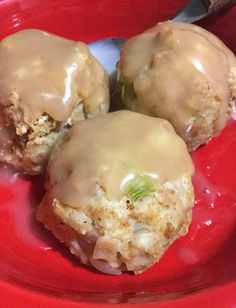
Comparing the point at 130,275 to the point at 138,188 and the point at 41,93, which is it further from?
the point at 41,93

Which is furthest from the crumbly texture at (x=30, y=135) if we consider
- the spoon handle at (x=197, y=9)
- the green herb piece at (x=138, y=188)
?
the spoon handle at (x=197, y=9)

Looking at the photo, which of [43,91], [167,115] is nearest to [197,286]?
[167,115]

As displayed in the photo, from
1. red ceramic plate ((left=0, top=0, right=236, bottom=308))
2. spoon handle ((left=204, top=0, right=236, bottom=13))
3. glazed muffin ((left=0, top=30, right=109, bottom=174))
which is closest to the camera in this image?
red ceramic plate ((left=0, top=0, right=236, bottom=308))

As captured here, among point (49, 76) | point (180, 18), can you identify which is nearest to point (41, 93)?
point (49, 76)

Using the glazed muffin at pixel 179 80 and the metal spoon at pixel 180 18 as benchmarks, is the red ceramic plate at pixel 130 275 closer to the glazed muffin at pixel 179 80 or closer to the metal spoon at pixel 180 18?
the metal spoon at pixel 180 18

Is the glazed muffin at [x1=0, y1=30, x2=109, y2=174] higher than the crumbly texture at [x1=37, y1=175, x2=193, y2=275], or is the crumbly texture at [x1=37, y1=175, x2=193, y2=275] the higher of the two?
the glazed muffin at [x1=0, y1=30, x2=109, y2=174]

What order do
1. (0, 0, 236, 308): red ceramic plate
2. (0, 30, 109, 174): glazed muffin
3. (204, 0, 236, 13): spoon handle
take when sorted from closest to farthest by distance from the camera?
(0, 0, 236, 308): red ceramic plate
(0, 30, 109, 174): glazed muffin
(204, 0, 236, 13): spoon handle

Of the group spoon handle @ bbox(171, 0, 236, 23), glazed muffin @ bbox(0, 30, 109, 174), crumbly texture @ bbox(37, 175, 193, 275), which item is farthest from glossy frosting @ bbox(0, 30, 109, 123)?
spoon handle @ bbox(171, 0, 236, 23)

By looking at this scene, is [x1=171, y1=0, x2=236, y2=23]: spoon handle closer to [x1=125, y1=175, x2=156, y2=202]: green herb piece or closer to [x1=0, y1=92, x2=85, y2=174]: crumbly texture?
[x1=0, y1=92, x2=85, y2=174]: crumbly texture
